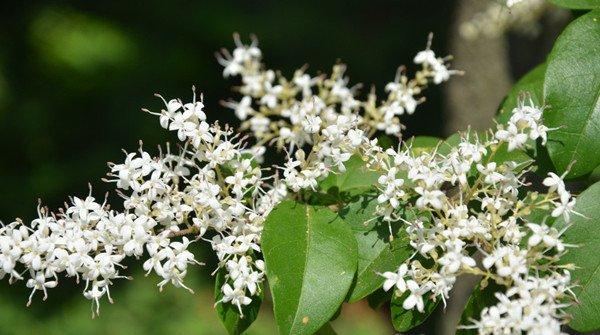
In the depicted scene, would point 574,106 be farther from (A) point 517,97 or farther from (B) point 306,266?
(B) point 306,266

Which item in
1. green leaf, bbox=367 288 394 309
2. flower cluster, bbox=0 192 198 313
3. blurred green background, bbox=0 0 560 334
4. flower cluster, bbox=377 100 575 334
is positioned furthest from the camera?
blurred green background, bbox=0 0 560 334

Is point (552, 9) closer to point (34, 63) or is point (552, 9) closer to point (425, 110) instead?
point (425, 110)

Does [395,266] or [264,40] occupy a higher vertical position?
[395,266]

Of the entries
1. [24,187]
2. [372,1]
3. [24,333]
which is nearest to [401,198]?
[24,333]

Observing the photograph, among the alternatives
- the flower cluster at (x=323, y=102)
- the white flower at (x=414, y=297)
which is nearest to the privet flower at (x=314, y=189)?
the white flower at (x=414, y=297)

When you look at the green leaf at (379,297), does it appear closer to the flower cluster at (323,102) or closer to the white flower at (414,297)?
the white flower at (414,297)

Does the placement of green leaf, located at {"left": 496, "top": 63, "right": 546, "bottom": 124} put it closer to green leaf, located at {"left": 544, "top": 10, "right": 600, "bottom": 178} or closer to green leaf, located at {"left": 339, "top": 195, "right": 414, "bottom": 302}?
green leaf, located at {"left": 544, "top": 10, "right": 600, "bottom": 178}

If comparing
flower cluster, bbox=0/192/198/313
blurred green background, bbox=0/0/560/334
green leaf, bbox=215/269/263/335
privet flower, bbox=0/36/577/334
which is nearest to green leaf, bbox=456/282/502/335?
privet flower, bbox=0/36/577/334
